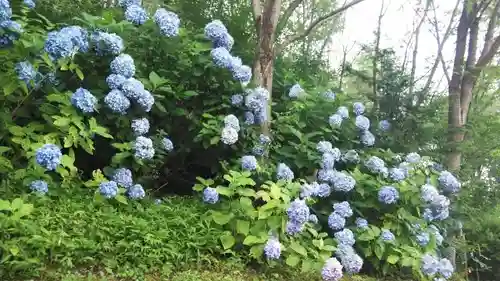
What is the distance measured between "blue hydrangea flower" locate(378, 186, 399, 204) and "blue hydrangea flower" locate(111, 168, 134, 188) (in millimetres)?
1947

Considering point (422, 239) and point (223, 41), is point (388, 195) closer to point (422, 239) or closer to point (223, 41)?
point (422, 239)

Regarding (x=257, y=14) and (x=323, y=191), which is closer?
(x=323, y=191)

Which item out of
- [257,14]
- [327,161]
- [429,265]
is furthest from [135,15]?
[429,265]

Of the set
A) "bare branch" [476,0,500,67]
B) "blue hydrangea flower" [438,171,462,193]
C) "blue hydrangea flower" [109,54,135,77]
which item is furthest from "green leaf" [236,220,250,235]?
"bare branch" [476,0,500,67]

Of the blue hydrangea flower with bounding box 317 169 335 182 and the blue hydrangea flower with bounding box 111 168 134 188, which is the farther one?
the blue hydrangea flower with bounding box 317 169 335 182

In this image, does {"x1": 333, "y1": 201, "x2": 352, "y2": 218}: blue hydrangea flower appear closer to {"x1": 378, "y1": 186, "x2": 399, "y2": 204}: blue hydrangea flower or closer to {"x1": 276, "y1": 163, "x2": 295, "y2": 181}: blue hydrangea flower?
{"x1": 378, "y1": 186, "x2": 399, "y2": 204}: blue hydrangea flower

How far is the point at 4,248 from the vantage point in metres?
2.49

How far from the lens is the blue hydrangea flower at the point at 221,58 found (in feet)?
12.7

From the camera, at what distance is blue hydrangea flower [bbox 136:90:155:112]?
3516 millimetres

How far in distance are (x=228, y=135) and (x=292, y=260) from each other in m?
1.05

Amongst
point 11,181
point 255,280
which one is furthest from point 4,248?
point 255,280

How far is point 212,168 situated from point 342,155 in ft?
3.91

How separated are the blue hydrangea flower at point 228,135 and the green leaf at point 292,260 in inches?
38.7

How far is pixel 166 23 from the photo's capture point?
12.3 feet
